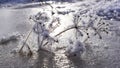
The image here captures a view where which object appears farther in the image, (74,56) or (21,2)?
(21,2)

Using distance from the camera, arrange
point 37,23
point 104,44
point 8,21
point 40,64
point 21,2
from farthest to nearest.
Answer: point 21,2 → point 8,21 → point 104,44 → point 37,23 → point 40,64

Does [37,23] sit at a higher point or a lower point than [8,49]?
higher

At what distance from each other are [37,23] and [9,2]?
2748 centimetres

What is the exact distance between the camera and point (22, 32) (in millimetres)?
21922

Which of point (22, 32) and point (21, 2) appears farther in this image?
point (21, 2)

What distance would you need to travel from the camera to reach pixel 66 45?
59.0 feet

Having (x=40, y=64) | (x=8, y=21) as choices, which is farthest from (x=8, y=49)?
(x=8, y=21)

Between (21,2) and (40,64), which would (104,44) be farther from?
(21,2)

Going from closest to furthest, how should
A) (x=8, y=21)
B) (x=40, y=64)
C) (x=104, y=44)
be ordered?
(x=40, y=64) → (x=104, y=44) → (x=8, y=21)

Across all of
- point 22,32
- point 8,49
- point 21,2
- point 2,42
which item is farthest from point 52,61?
point 21,2

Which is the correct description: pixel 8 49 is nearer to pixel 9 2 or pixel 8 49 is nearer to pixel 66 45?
pixel 66 45

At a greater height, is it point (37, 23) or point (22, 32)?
point (37, 23)

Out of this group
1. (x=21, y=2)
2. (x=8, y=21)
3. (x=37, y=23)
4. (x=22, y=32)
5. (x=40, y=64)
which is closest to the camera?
(x=40, y=64)

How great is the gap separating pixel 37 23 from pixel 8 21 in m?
10.9
